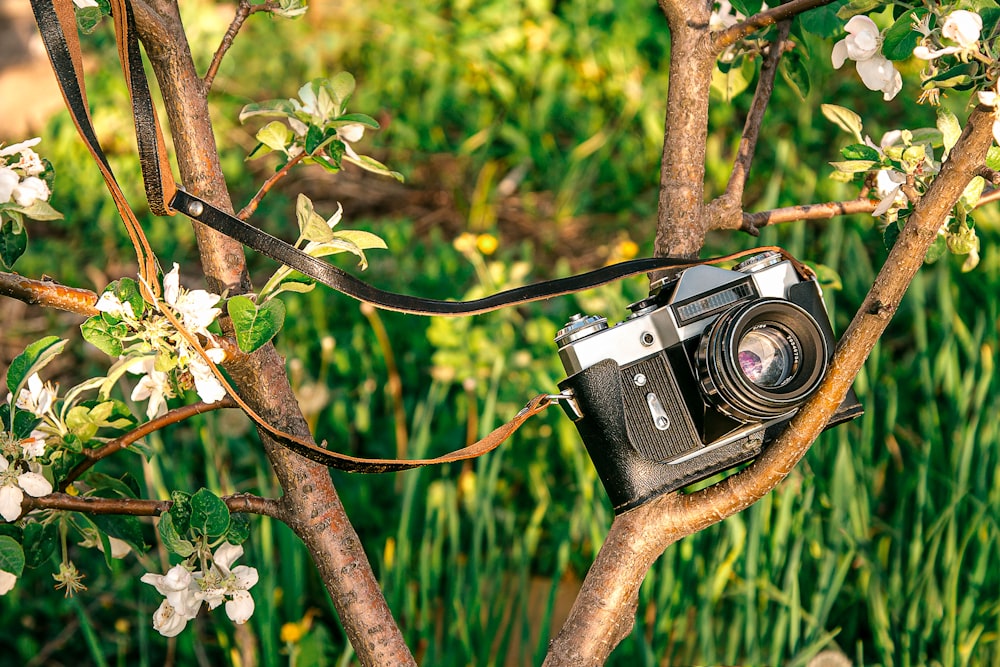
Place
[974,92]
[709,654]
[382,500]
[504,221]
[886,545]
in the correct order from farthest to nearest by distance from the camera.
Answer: [504,221], [382,500], [886,545], [709,654], [974,92]

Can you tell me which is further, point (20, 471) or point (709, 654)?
point (709, 654)

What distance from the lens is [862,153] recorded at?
69cm

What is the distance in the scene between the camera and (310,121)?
727 mm

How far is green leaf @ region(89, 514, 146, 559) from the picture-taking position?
72 cm

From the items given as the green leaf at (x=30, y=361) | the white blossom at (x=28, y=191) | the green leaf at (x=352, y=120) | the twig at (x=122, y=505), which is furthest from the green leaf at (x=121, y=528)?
the green leaf at (x=352, y=120)

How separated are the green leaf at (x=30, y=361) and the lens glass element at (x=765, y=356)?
1.71 feet

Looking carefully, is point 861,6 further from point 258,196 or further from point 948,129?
point 258,196

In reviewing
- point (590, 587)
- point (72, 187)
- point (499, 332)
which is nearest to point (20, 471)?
point (590, 587)

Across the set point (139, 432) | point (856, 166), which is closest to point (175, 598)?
point (139, 432)

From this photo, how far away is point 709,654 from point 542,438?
510mm

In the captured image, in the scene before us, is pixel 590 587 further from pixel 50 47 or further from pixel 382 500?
pixel 382 500

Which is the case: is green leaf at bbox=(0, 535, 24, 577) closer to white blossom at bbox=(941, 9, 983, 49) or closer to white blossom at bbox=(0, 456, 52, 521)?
white blossom at bbox=(0, 456, 52, 521)

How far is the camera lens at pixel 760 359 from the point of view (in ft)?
2.29

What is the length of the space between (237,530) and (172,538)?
0.06 metres
